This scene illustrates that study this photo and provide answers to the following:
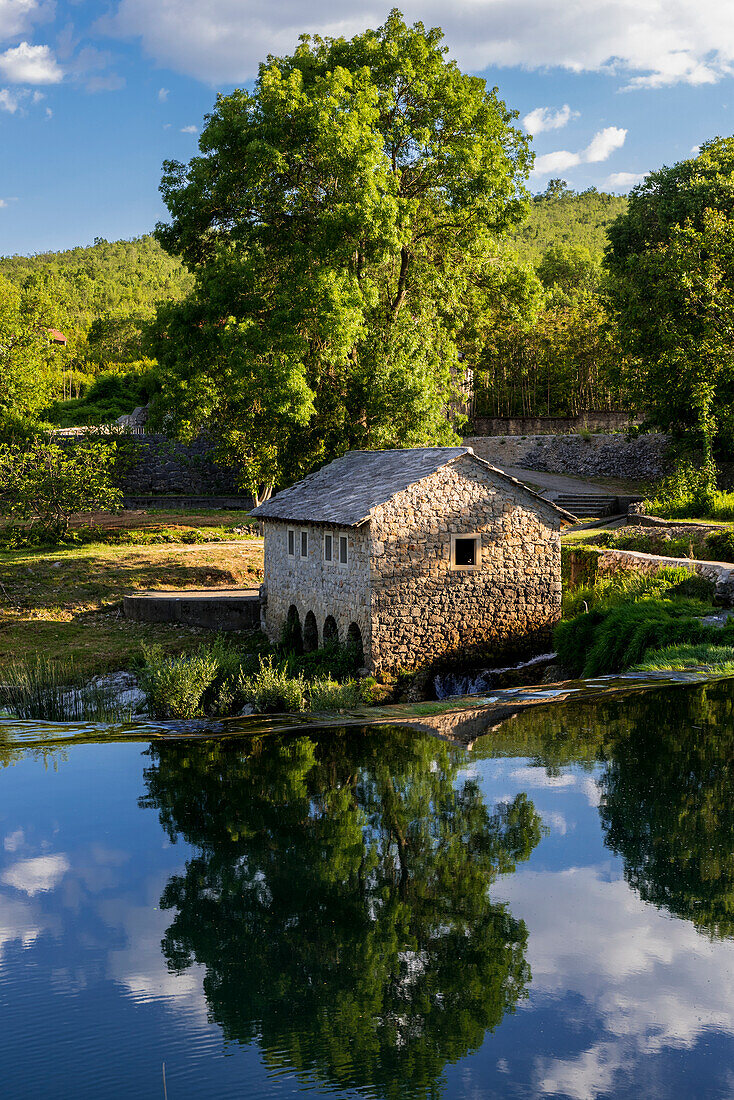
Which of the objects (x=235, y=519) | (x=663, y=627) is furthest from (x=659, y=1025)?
(x=235, y=519)

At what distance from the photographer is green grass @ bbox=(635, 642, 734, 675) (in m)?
14.4

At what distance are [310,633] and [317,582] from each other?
1.24 m

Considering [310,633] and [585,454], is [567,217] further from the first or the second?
[310,633]

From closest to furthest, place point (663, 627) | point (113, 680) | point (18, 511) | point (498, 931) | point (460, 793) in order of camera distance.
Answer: point (498, 931) < point (460, 793) < point (663, 627) < point (113, 680) < point (18, 511)

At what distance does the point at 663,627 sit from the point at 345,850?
30.9 ft

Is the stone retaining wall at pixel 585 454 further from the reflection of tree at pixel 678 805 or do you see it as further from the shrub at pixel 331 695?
the reflection of tree at pixel 678 805

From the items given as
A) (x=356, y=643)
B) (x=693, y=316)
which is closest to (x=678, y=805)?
(x=356, y=643)

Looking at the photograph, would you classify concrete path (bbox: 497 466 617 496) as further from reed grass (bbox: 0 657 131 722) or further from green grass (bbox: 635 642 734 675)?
reed grass (bbox: 0 657 131 722)

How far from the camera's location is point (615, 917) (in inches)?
273

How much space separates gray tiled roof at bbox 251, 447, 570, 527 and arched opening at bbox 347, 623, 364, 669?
2.12 m

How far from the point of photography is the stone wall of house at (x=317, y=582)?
719 inches

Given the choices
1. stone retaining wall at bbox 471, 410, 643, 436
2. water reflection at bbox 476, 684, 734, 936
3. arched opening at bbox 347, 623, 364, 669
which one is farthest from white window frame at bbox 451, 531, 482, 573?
stone retaining wall at bbox 471, 410, 643, 436

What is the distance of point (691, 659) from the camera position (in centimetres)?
1475

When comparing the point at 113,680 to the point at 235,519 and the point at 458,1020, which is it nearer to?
the point at 458,1020
